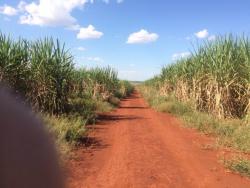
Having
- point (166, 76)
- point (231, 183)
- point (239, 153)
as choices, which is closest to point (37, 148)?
point (231, 183)

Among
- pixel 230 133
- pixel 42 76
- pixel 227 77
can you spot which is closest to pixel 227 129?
pixel 230 133

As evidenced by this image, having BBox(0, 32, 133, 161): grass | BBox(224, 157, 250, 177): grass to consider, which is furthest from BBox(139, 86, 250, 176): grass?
BBox(0, 32, 133, 161): grass

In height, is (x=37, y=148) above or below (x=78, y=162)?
above

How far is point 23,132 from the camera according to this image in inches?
28.7

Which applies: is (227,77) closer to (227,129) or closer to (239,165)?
(227,129)

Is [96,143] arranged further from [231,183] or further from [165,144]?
[231,183]

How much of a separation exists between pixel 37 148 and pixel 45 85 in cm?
1427

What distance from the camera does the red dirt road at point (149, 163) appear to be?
270 inches

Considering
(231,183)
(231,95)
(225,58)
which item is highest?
(225,58)

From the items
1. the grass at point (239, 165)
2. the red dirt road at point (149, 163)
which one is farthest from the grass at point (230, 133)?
the red dirt road at point (149, 163)

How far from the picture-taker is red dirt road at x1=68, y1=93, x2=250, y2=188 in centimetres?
685

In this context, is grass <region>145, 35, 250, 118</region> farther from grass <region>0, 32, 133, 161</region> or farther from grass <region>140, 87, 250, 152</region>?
grass <region>0, 32, 133, 161</region>

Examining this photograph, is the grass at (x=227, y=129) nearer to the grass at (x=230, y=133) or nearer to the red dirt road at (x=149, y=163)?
the grass at (x=230, y=133)

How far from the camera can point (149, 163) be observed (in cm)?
820
